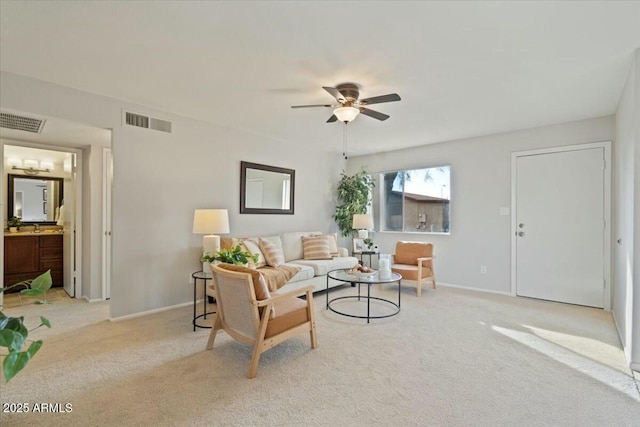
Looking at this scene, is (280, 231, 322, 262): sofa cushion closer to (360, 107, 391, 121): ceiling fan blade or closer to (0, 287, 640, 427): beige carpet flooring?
(0, 287, 640, 427): beige carpet flooring

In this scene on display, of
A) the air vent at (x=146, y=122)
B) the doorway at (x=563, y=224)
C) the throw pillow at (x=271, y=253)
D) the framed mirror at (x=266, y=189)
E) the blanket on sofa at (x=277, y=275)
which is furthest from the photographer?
the framed mirror at (x=266, y=189)

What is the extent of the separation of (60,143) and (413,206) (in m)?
5.64

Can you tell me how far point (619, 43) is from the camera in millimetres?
2469

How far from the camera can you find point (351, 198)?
20.6ft

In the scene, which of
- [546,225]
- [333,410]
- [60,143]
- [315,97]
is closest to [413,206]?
[546,225]

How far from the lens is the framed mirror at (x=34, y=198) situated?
5.46 metres

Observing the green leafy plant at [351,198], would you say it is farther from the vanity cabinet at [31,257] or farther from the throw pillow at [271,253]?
the vanity cabinet at [31,257]

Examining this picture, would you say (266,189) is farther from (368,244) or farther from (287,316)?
(287,316)

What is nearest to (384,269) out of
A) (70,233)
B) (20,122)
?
(20,122)

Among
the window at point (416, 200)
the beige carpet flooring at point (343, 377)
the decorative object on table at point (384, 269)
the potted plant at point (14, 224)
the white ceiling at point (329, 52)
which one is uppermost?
the white ceiling at point (329, 52)

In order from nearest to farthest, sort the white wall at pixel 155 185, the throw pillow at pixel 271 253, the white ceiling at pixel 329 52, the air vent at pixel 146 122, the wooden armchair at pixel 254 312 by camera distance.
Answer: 1. the white ceiling at pixel 329 52
2. the wooden armchair at pixel 254 312
3. the white wall at pixel 155 185
4. the air vent at pixel 146 122
5. the throw pillow at pixel 271 253

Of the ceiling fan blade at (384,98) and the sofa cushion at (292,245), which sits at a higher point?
the ceiling fan blade at (384,98)

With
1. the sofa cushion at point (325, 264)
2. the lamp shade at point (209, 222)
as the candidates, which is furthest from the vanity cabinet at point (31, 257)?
the sofa cushion at point (325, 264)

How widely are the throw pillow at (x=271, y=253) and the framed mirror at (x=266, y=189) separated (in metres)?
0.69
